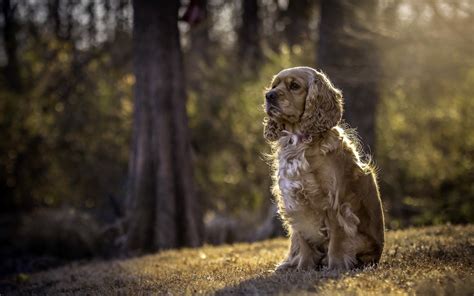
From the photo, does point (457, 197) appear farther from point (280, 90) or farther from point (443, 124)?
point (280, 90)

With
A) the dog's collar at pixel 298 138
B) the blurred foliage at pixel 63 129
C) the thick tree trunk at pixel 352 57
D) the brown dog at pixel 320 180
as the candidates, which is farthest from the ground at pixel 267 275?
the blurred foliage at pixel 63 129

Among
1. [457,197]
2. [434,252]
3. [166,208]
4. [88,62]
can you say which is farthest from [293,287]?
[88,62]

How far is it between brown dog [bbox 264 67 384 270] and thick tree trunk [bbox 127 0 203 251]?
578 centimetres

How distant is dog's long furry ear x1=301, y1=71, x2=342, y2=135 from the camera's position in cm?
620

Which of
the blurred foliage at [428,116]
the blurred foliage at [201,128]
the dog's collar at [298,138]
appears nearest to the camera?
the dog's collar at [298,138]

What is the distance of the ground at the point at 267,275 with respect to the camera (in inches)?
205

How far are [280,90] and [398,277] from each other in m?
2.15

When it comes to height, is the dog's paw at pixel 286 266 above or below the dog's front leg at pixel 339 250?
below

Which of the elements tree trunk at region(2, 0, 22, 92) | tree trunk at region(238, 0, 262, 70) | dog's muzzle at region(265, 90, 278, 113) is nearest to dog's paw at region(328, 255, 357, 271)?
dog's muzzle at region(265, 90, 278, 113)

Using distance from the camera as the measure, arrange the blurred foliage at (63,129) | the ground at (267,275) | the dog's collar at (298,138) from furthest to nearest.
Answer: the blurred foliage at (63,129)
the dog's collar at (298,138)
the ground at (267,275)

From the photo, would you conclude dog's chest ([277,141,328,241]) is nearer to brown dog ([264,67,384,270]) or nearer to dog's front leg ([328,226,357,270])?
brown dog ([264,67,384,270])

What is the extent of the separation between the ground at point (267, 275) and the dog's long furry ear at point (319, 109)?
1416 millimetres

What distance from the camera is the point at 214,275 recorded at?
22.2 ft

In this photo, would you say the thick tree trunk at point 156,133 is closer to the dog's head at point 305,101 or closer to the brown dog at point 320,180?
the brown dog at point 320,180
